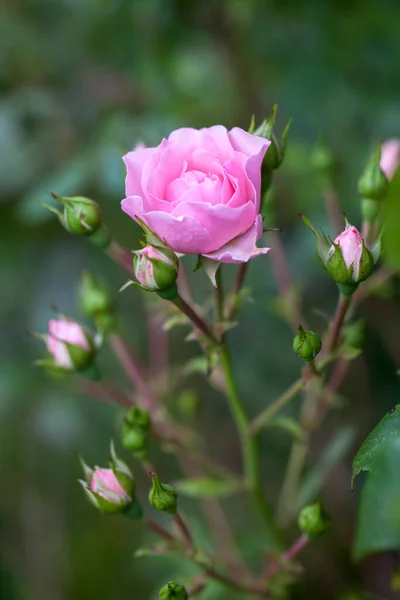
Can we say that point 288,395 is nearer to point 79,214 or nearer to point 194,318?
point 194,318

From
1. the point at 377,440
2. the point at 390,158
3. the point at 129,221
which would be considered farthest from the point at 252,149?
the point at 129,221

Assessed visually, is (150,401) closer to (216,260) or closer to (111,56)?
(216,260)

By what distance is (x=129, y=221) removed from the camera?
1.68m

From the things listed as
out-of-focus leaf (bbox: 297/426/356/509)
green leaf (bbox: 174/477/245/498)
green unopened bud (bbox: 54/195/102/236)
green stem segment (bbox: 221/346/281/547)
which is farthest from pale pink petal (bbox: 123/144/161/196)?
out-of-focus leaf (bbox: 297/426/356/509)

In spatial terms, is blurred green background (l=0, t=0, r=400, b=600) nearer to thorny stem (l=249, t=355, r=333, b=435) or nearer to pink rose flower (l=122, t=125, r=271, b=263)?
thorny stem (l=249, t=355, r=333, b=435)

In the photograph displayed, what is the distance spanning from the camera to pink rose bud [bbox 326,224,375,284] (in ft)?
2.18

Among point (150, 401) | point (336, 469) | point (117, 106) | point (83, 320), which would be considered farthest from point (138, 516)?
point (117, 106)

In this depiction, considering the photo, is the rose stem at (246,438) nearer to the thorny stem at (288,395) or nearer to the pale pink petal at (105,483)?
the thorny stem at (288,395)

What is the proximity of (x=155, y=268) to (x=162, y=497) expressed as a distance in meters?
0.25

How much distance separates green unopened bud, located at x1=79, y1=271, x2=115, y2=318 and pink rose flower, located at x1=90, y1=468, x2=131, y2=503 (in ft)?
1.00

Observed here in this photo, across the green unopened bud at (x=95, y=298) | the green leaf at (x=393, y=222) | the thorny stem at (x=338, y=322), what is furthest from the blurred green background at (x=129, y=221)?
the green leaf at (x=393, y=222)

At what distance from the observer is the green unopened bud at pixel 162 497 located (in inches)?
28.0

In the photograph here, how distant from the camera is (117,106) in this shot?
169 centimetres

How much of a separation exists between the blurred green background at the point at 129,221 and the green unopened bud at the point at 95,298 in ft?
0.75
